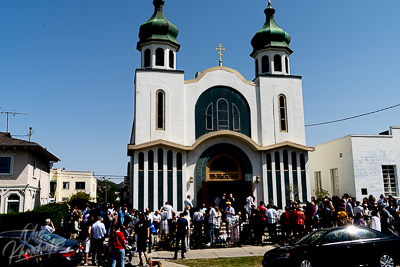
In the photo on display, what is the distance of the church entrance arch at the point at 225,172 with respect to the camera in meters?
23.3

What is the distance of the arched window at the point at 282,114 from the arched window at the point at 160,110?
8.10 meters

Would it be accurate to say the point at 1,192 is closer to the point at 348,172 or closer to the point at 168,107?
the point at 168,107

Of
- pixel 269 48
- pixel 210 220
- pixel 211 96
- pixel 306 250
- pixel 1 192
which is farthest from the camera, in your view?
pixel 269 48

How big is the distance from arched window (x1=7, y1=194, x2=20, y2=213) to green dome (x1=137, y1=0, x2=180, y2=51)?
1289 cm

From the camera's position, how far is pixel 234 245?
1705cm

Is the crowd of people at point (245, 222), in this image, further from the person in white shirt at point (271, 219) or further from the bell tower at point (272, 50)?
the bell tower at point (272, 50)

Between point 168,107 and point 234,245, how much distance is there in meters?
10.3

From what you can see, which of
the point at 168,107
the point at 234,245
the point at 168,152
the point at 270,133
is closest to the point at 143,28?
the point at 168,107

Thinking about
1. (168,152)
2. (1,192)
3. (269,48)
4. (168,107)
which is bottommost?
(1,192)

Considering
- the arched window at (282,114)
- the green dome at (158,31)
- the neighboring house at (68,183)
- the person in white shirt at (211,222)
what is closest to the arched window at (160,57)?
the green dome at (158,31)

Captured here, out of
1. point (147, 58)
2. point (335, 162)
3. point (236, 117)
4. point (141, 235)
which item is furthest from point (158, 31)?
point (335, 162)

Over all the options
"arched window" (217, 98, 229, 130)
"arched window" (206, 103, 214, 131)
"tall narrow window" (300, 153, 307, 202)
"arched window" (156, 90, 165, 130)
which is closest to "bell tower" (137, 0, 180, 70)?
"arched window" (156, 90, 165, 130)

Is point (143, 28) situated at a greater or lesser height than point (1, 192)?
greater

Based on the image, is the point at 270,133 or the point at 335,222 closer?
the point at 335,222
